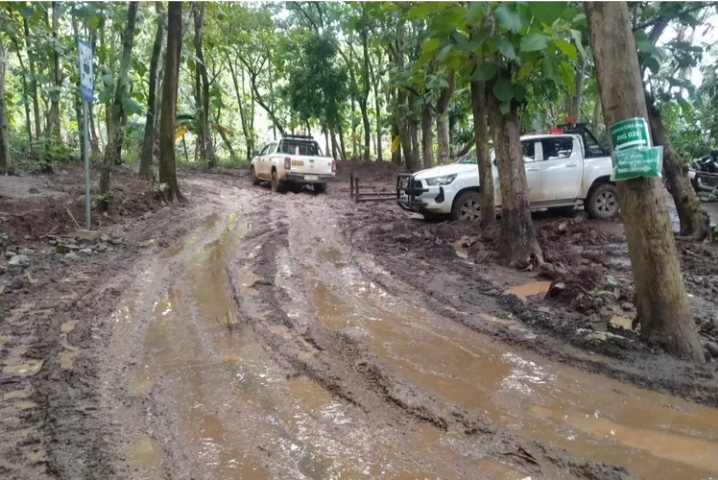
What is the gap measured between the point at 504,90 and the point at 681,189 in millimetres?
3812

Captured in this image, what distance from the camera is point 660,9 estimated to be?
22.7 ft

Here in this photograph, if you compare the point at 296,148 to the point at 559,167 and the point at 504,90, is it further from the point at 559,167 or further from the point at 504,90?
the point at 504,90

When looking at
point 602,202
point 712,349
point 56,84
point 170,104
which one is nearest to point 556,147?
point 602,202

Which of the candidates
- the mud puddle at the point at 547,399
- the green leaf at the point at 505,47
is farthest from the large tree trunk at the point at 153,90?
the mud puddle at the point at 547,399

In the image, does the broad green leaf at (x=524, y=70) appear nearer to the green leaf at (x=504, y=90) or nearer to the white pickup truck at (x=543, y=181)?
the green leaf at (x=504, y=90)

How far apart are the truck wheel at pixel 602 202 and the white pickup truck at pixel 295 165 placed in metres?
8.30

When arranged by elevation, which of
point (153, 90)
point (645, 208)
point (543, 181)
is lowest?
point (645, 208)

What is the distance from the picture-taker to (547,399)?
3.52m

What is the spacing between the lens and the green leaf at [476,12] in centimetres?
488

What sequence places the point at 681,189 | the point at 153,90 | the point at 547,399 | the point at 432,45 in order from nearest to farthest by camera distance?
the point at 547,399 < the point at 432,45 < the point at 681,189 < the point at 153,90

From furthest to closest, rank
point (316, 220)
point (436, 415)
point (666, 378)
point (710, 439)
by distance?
point (316, 220) → point (666, 378) → point (436, 415) → point (710, 439)

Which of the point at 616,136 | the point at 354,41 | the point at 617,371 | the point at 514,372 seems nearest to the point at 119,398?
the point at 514,372

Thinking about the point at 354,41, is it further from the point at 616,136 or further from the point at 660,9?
the point at 616,136

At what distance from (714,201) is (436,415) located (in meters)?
14.0
